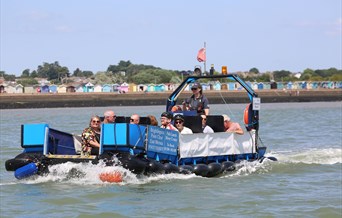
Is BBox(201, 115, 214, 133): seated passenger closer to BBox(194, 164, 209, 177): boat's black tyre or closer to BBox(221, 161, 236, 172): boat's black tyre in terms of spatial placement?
BBox(221, 161, 236, 172): boat's black tyre

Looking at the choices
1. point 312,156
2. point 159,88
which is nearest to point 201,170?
point 312,156

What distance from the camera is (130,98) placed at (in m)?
99.2

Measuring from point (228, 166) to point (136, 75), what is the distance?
130m

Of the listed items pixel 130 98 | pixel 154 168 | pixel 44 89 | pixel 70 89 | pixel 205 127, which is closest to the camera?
pixel 154 168

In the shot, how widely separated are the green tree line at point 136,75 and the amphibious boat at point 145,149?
109m

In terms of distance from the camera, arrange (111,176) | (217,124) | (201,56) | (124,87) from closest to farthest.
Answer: (111,176), (217,124), (201,56), (124,87)

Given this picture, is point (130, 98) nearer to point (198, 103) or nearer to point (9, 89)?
point (9, 89)

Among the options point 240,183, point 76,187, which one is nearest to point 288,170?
point 240,183

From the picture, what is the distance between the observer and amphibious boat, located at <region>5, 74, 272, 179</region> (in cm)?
1622

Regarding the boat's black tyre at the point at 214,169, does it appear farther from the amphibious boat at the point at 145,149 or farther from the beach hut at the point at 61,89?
the beach hut at the point at 61,89

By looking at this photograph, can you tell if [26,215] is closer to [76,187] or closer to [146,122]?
[76,187]

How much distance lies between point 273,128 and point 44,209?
2706 cm

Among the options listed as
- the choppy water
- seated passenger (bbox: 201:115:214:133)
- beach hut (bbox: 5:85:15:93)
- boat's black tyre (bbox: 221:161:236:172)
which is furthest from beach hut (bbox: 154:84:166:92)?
boat's black tyre (bbox: 221:161:236:172)

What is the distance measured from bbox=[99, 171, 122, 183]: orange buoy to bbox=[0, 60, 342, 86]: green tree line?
369ft
